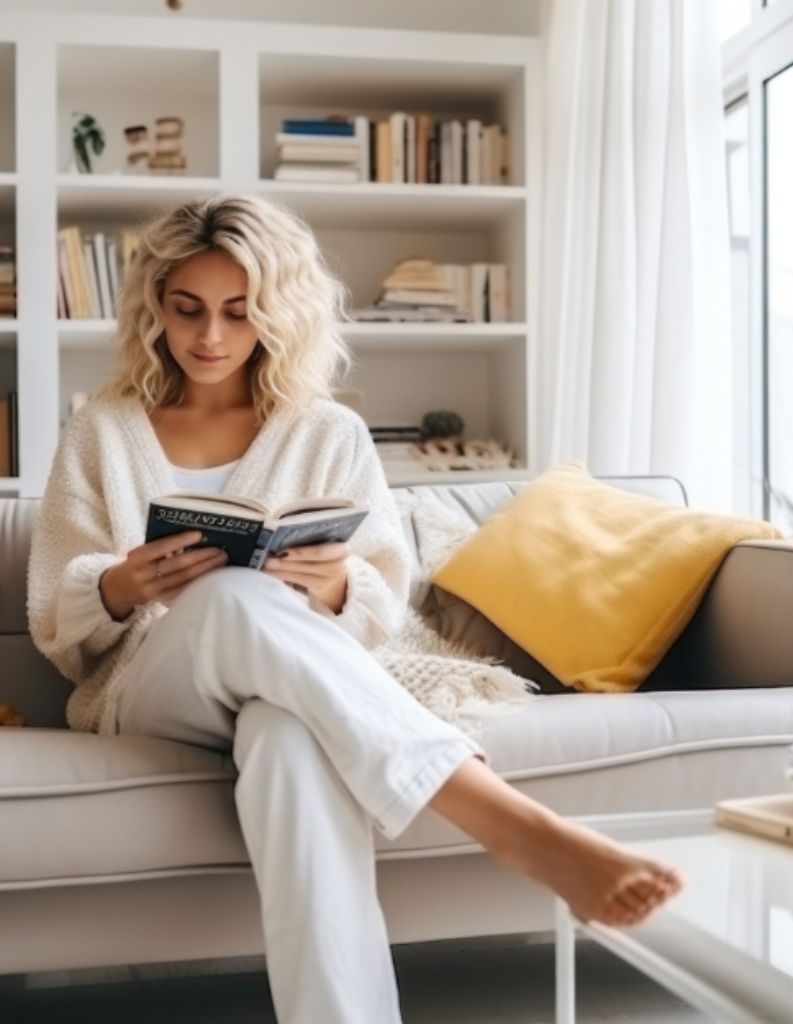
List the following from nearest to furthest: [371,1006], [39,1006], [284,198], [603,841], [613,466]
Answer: [603,841], [371,1006], [39,1006], [613,466], [284,198]

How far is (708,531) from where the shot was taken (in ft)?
7.26

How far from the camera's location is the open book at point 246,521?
1655 millimetres

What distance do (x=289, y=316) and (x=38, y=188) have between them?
5.54 ft

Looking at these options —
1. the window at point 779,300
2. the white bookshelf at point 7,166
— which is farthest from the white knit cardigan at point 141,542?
the white bookshelf at point 7,166

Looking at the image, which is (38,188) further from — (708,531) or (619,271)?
(708,531)

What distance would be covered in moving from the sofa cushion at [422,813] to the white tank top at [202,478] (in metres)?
0.50

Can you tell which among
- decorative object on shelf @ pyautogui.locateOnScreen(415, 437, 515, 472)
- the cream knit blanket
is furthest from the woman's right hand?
decorative object on shelf @ pyautogui.locateOnScreen(415, 437, 515, 472)

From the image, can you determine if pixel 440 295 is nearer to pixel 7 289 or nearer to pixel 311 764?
pixel 7 289

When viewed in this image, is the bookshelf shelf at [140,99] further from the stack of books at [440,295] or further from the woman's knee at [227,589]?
the woman's knee at [227,589]

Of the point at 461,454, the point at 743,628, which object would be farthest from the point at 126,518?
the point at 461,454

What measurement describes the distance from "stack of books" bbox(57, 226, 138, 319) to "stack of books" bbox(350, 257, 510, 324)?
0.61m

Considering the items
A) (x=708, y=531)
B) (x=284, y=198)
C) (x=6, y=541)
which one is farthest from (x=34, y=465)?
(x=708, y=531)

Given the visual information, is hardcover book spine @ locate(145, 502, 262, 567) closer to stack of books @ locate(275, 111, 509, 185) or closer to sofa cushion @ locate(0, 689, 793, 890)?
sofa cushion @ locate(0, 689, 793, 890)

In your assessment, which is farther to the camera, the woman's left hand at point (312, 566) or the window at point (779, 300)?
the window at point (779, 300)
